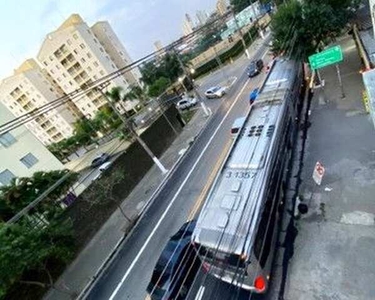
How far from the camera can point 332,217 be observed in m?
11.2

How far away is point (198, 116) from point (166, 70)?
68.3 feet

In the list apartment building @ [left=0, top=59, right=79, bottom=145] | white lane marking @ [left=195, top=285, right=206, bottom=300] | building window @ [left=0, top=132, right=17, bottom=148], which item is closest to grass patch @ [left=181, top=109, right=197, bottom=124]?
building window @ [left=0, top=132, right=17, bottom=148]

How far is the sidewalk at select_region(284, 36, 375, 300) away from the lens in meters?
9.09

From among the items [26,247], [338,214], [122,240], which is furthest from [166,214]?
[338,214]

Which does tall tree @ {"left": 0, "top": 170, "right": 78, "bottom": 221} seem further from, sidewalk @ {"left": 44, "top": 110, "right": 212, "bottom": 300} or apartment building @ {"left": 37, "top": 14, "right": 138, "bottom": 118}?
apartment building @ {"left": 37, "top": 14, "right": 138, "bottom": 118}

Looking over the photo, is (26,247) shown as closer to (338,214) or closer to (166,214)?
(166,214)

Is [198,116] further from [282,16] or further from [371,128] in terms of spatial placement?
[371,128]

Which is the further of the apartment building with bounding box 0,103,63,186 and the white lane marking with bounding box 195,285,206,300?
the apartment building with bounding box 0,103,63,186

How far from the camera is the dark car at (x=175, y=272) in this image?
33.4 feet

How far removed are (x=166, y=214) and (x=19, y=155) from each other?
612 inches

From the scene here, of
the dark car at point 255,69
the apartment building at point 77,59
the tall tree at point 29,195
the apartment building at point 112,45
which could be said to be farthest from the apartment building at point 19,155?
the apartment building at point 112,45

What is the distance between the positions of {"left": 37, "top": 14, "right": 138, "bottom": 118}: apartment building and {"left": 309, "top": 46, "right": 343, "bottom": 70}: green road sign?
43937mm

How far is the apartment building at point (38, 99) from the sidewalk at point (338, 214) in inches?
2328

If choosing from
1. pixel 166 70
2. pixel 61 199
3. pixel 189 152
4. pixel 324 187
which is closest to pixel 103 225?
pixel 61 199
